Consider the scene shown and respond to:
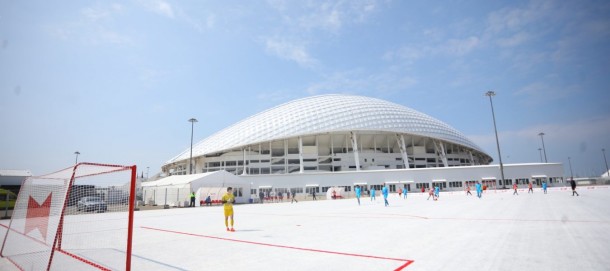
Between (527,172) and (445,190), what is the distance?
16.4 meters

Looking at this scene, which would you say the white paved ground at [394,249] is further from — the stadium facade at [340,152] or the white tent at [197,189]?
the stadium facade at [340,152]

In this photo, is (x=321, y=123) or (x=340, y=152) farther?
(x=340, y=152)

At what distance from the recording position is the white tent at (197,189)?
108ft

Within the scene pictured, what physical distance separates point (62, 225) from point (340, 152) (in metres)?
65.8

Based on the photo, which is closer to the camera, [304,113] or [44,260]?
[44,260]

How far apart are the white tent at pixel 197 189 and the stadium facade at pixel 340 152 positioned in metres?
18.2

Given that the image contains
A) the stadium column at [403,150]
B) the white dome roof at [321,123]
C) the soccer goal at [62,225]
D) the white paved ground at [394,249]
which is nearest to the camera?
the white paved ground at [394,249]

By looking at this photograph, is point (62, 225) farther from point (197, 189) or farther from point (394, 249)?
point (197, 189)

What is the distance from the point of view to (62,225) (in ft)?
24.9

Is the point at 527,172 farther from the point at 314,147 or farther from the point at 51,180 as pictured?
the point at 51,180

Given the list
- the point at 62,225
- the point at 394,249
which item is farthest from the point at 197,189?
the point at 394,249

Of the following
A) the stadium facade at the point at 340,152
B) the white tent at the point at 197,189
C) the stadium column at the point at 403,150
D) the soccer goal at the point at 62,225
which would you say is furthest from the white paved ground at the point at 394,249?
the stadium column at the point at 403,150

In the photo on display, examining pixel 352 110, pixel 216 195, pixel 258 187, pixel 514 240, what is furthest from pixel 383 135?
pixel 514 240

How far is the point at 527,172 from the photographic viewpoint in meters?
57.2
